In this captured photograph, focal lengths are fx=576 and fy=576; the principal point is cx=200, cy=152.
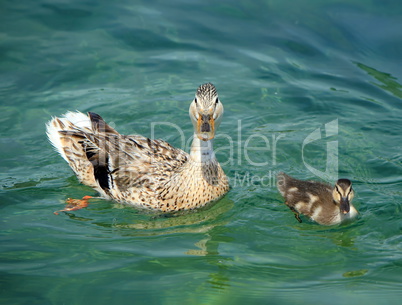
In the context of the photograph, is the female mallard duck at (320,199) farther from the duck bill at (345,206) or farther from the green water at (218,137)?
the green water at (218,137)

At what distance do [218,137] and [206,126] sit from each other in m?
1.94

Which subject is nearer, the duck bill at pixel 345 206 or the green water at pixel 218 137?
the green water at pixel 218 137

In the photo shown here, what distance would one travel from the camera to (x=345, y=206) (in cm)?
537

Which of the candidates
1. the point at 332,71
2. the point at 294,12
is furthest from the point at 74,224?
the point at 294,12

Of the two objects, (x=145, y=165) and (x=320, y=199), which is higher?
(x=145, y=165)

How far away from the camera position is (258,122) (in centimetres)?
761

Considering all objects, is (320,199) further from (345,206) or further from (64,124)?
(64,124)

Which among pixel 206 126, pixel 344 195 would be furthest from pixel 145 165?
pixel 344 195

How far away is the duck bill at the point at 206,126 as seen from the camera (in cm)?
535
